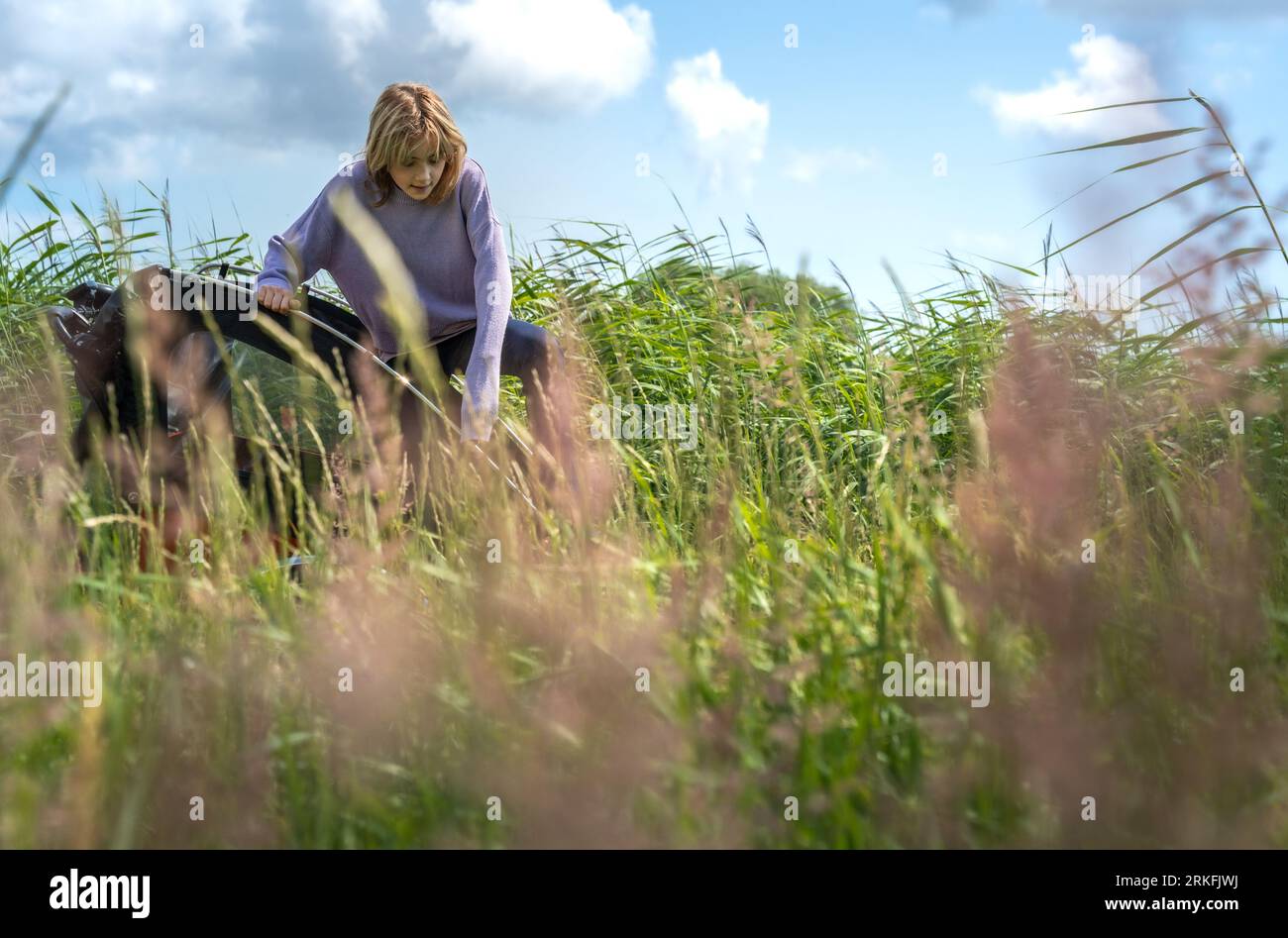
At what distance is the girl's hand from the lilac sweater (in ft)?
0.88

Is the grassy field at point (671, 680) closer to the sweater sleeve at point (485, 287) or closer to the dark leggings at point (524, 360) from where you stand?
the sweater sleeve at point (485, 287)

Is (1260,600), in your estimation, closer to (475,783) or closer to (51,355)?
(475,783)

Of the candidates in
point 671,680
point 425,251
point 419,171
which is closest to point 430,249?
point 425,251

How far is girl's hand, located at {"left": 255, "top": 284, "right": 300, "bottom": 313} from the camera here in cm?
301

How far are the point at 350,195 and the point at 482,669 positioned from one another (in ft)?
6.93

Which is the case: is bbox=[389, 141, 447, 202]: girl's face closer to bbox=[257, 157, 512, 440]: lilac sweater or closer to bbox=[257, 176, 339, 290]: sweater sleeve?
bbox=[257, 157, 512, 440]: lilac sweater

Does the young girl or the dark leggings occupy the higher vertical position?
the young girl

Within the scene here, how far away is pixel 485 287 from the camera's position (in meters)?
3.31

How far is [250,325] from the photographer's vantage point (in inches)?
119

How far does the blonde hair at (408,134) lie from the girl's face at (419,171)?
0.01 meters

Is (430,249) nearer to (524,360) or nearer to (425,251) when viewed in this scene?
(425,251)

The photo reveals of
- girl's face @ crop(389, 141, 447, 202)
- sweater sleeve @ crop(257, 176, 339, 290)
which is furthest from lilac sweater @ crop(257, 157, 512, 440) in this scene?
girl's face @ crop(389, 141, 447, 202)

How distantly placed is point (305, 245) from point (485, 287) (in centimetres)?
62
